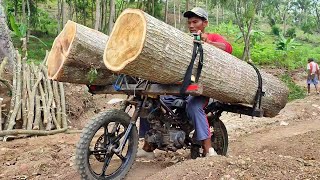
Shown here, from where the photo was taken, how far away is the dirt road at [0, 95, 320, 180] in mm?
3775

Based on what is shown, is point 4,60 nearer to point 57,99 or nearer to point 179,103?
point 57,99

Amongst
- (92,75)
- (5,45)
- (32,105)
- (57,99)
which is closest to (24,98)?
(32,105)

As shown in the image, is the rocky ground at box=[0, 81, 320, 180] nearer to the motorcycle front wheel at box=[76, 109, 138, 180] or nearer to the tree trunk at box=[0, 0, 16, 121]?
the motorcycle front wheel at box=[76, 109, 138, 180]

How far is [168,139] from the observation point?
4512mm

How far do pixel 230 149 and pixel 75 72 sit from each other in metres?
3.09

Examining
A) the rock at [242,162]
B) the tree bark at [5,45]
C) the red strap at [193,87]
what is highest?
the tree bark at [5,45]

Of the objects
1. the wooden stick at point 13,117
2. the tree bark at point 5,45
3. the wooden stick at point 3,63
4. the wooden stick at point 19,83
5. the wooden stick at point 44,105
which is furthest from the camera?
the tree bark at point 5,45

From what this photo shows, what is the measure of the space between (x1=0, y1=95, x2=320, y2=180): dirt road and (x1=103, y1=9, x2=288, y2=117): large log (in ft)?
2.69

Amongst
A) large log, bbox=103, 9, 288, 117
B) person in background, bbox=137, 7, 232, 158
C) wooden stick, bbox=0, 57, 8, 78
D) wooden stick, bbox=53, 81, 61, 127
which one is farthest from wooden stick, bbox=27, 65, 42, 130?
large log, bbox=103, 9, 288, 117

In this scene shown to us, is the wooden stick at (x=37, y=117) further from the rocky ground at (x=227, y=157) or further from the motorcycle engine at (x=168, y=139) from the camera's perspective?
the motorcycle engine at (x=168, y=139)

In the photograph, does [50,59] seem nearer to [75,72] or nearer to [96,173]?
[75,72]

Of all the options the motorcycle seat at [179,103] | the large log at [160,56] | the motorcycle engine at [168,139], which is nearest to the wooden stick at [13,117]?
the motorcycle engine at [168,139]

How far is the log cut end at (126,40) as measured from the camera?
3475 mm

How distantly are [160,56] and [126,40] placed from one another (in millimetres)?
348
